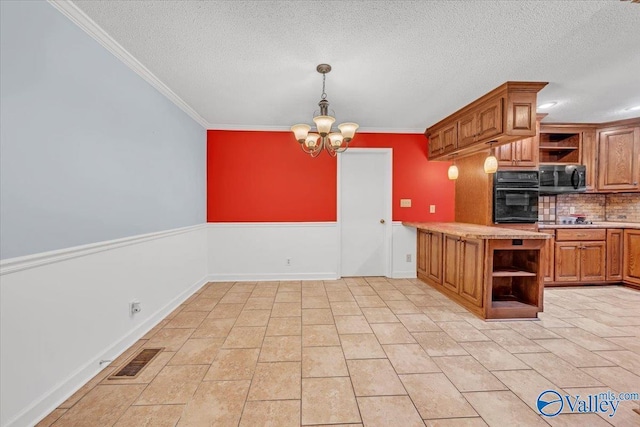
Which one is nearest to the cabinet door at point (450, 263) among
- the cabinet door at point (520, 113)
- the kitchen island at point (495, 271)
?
the kitchen island at point (495, 271)

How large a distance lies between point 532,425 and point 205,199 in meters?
4.19

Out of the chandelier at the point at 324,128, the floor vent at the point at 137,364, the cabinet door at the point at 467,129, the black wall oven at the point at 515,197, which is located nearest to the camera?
the floor vent at the point at 137,364

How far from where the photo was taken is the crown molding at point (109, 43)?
1627 mm

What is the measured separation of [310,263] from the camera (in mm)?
4203

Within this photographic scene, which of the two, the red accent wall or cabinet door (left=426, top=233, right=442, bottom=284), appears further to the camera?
the red accent wall

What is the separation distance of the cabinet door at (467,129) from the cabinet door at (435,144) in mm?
460

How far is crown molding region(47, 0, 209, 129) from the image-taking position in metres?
1.63

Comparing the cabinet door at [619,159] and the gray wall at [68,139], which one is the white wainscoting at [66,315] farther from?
the cabinet door at [619,159]

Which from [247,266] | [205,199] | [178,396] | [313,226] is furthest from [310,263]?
[178,396]

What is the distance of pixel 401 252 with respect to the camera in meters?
4.31

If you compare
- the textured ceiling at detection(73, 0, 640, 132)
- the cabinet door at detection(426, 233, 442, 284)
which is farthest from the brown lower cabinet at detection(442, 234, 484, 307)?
the textured ceiling at detection(73, 0, 640, 132)

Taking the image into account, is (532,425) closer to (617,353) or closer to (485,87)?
Result: (617,353)

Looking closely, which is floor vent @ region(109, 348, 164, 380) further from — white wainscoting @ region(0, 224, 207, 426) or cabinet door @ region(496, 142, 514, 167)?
cabinet door @ region(496, 142, 514, 167)

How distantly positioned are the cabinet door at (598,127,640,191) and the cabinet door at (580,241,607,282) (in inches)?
37.4
